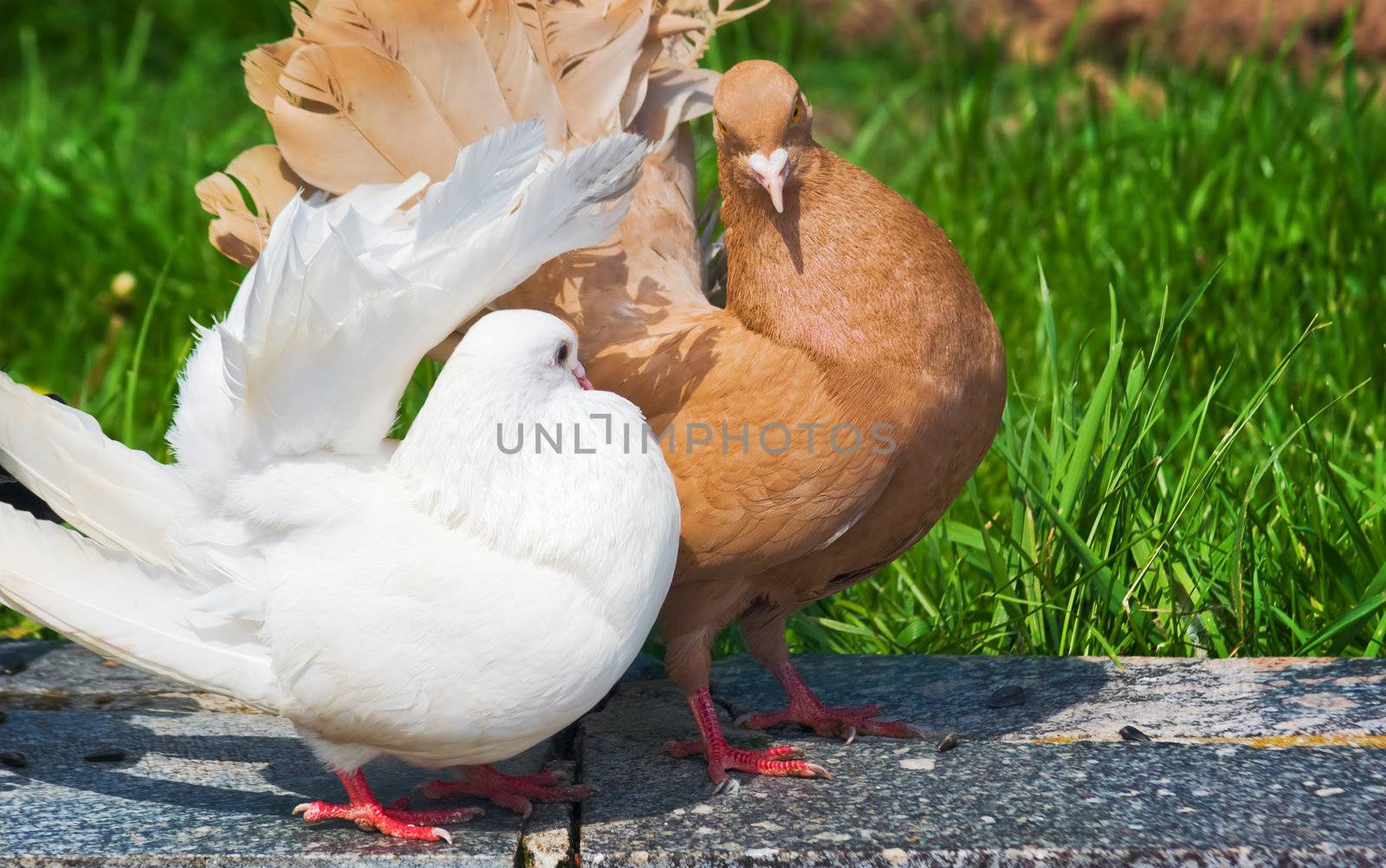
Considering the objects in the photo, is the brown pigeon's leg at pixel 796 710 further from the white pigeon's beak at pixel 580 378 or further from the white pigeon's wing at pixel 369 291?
the white pigeon's wing at pixel 369 291

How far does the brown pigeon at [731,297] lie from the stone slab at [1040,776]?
0.12m

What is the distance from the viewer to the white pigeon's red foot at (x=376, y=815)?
2.11 m

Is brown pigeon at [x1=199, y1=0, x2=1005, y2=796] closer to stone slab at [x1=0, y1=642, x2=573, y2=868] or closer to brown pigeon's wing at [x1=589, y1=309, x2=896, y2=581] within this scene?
brown pigeon's wing at [x1=589, y1=309, x2=896, y2=581]

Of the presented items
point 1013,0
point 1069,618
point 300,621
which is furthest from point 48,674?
point 1013,0

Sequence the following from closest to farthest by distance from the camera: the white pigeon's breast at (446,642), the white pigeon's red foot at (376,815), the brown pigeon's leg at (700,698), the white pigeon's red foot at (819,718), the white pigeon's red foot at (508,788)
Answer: the white pigeon's breast at (446,642)
the white pigeon's red foot at (376,815)
the white pigeon's red foot at (508,788)
the brown pigeon's leg at (700,698)
the white pigeon's red foot at (819,718)

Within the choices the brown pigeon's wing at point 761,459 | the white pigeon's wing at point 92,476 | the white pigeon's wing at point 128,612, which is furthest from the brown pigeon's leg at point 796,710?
the white pigeon's wing at point 92,476

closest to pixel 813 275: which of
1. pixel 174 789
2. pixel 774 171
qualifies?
pixel 774 171

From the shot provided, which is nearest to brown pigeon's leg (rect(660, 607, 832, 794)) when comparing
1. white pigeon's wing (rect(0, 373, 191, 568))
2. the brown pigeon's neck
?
the brown pigeon's neck

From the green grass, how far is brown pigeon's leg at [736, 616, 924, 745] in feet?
1.31

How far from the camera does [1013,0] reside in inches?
287

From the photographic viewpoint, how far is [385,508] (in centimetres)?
206

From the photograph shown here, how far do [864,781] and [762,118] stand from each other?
1.09 metres

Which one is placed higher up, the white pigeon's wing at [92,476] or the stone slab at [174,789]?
the white pigeon's wing at [92,476]

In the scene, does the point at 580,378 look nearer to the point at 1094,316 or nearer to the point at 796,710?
the point at 796,710
